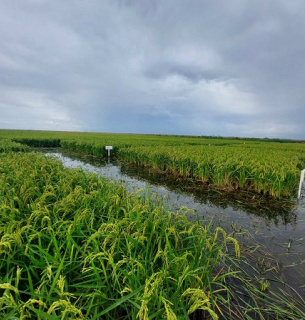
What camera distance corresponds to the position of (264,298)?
2.18 m

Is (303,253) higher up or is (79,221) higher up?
(79,221)

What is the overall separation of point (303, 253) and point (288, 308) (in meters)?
1.42

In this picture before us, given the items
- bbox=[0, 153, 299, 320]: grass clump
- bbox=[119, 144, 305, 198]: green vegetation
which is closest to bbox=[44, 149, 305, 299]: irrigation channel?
bbox=[119, 144, 305, 198]: green vegetation

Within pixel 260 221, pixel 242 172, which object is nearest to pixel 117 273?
pixel 260 221

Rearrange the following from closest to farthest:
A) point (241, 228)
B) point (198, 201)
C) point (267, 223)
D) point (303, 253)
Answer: point (303, 253), point (241, 228), point (267, 223), point (198, 201)

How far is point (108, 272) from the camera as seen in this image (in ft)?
6.23

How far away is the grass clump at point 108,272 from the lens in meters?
1.35

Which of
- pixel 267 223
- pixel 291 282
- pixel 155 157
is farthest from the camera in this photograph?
pixel 155 157

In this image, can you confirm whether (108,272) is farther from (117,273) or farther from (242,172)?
(242,172)

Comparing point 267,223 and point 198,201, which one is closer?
point 267,223

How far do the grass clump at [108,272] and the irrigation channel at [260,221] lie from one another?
547 mm

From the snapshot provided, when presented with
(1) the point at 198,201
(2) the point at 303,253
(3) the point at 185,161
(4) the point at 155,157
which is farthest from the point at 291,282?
(4) the point at 155,157

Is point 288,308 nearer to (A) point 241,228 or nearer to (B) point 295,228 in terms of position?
(A) point 241,228

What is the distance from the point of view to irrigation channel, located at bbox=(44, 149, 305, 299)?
2.79 metres
